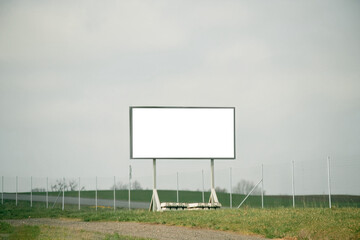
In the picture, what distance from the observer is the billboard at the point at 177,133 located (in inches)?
953

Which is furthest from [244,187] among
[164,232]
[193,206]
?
[164,232]

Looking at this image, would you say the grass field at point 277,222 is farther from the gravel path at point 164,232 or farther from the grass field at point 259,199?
the grass field at point 259,199

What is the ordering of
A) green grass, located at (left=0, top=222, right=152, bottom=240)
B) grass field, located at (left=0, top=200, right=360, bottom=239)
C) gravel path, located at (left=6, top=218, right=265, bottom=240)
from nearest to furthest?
→ grass field, located at (left=0, top=200, right=360, bottom=239)
green grass, located at (left=0, top=222, right=152, bottom=240)
gravel path, located at (left=6, top=218, right=265, bottom=240)

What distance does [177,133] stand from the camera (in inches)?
957

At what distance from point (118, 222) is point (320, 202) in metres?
8.44

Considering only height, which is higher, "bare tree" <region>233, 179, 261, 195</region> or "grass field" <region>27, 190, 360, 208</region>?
"bare tree" <region>233, 179, 261, 195</region>

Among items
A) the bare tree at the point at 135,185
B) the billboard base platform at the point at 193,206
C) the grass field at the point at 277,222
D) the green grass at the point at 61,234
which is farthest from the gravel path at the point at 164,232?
the bare tree at the point at 135,185

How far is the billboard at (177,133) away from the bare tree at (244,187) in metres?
2.25

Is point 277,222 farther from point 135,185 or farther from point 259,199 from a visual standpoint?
point 135,185

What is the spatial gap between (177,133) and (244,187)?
4.78 meters

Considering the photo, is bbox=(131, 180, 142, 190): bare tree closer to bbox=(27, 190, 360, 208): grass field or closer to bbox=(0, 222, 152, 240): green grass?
bbox=(27, 190, 360, 208): grass field

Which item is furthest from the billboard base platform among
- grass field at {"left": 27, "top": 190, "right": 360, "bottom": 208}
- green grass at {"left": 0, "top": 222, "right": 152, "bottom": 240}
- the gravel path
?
green grass at {"left": 0, "top": 222, "right": 152, "bottom": 240}

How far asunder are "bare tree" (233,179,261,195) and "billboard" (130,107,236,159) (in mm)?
2252

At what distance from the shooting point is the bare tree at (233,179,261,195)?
83.4 feet
